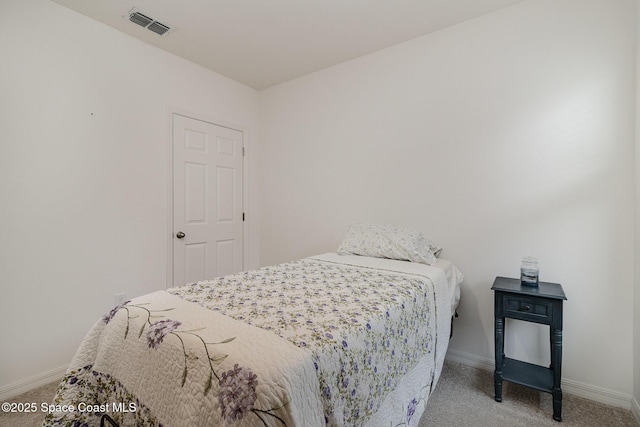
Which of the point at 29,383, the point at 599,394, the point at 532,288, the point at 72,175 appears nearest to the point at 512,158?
the point at 532,288

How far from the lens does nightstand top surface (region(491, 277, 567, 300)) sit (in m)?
1.69

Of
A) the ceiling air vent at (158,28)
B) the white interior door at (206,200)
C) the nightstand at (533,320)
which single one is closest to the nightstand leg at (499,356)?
the nightstand at (533,320)

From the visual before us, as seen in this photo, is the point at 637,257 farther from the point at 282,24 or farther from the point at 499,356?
the point at 282,24

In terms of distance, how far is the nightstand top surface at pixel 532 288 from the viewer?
1692mm

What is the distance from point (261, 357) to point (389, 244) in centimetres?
160

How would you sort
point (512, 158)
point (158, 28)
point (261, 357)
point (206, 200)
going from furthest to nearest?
1. point (206, 200)
2. point (158, 28)
3. point (512, 158)
4. point (261, 357)

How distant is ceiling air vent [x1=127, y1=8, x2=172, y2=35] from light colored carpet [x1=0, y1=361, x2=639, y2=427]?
275 cm

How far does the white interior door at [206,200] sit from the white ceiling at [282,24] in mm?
749

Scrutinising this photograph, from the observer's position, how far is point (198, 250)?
3.04m

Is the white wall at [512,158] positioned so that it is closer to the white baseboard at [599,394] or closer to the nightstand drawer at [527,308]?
the white baseboard at [599,394]

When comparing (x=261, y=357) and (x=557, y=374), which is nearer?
(x=261, y=357)

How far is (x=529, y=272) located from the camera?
1.87 metres

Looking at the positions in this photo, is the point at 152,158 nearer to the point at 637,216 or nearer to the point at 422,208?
the point at 422,208

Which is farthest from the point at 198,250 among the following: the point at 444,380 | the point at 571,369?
the point at 571,369
